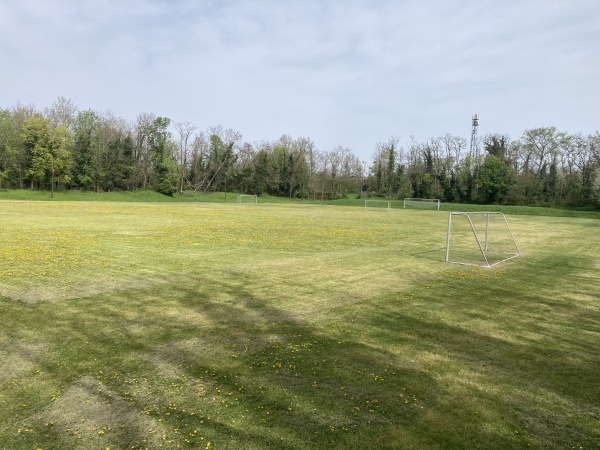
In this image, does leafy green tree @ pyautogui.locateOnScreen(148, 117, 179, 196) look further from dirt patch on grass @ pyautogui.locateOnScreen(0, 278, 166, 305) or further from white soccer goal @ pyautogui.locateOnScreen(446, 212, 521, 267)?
dirt patch on grass @ pyautogui.locateOnScreen(0, 278, 166, 305)

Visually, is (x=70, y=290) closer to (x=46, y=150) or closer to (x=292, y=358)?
(x=292, y=358)

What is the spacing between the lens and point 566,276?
45.8 feet

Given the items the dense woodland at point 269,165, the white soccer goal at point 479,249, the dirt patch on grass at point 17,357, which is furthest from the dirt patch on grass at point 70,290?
the dense woodland at point 269,165

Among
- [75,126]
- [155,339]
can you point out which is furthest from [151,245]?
[75,126]

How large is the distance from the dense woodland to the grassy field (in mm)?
68295

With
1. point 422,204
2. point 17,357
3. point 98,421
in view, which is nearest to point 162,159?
point 422,204

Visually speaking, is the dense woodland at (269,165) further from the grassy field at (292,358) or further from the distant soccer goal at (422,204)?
the grassy field at (292,358)

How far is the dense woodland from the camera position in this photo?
72375mm

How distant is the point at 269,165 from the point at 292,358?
303ft

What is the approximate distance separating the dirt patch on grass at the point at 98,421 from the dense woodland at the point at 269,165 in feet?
240

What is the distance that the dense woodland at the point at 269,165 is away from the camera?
2849 inches

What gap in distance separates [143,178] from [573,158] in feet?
294

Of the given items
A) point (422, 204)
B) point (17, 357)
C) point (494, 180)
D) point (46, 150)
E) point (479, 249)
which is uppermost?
point (46, 150)

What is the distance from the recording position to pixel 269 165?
97.2m
